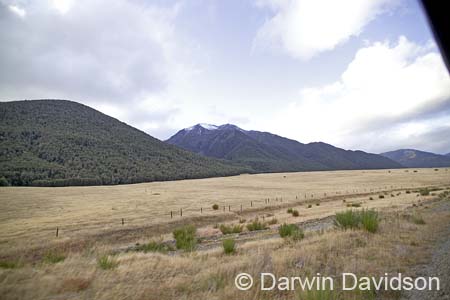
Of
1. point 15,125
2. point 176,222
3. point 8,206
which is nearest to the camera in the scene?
point 176,222

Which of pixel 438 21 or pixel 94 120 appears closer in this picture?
pixel 438 21

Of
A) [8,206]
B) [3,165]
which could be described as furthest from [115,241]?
[3,165]

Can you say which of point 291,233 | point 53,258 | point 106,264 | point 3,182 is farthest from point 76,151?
Answer: point 106,264

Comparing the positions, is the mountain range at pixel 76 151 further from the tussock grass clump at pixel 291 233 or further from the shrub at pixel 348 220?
the shrub at pixel 348 220

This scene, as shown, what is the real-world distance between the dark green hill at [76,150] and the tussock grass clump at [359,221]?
9170 cm

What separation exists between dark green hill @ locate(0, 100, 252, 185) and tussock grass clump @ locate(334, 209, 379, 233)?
301 ft

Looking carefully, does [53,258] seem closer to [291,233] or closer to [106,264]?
[106,264]

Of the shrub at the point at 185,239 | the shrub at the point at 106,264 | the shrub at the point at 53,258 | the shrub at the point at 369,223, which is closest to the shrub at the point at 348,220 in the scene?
the shrub at the point at 369,223

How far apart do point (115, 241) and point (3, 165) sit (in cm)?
9518

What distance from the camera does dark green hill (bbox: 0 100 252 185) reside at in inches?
3561

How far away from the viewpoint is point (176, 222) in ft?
77.5

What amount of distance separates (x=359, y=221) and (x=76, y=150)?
12820cm

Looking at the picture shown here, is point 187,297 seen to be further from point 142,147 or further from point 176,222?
point 142,147

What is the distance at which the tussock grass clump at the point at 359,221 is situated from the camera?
10.4 metres
